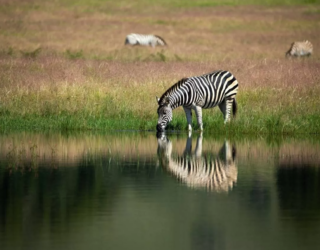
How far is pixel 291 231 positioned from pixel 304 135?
35.8ft

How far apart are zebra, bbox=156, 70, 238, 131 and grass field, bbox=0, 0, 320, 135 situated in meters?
0.43

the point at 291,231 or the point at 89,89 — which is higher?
the point at 89,89

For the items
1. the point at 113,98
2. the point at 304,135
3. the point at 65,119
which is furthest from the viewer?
the point at 113,98

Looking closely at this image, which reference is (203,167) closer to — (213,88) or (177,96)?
(177,96)

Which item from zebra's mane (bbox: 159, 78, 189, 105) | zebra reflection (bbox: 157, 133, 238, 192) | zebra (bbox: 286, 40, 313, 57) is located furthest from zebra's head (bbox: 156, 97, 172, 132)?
zebra (bbox: 286, 40, 313, 57)

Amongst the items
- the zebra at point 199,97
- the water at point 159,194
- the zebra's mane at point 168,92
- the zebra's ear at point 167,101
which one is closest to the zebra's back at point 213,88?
the zebra at point 199,97

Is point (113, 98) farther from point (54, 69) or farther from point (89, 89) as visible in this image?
point (54, 69)

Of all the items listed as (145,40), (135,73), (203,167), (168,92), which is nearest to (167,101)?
(168,92)

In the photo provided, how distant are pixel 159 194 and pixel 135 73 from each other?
1748 cm

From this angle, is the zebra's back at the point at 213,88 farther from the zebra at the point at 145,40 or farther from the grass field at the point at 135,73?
the zebra at the point at 145,40

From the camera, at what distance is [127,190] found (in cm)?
1152

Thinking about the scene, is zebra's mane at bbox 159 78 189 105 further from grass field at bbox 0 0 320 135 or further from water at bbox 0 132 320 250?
water at bbox 0 132 320 250

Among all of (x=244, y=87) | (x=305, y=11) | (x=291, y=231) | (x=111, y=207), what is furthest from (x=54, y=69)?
(x=305, y=11)

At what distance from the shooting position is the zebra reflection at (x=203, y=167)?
1222cm
